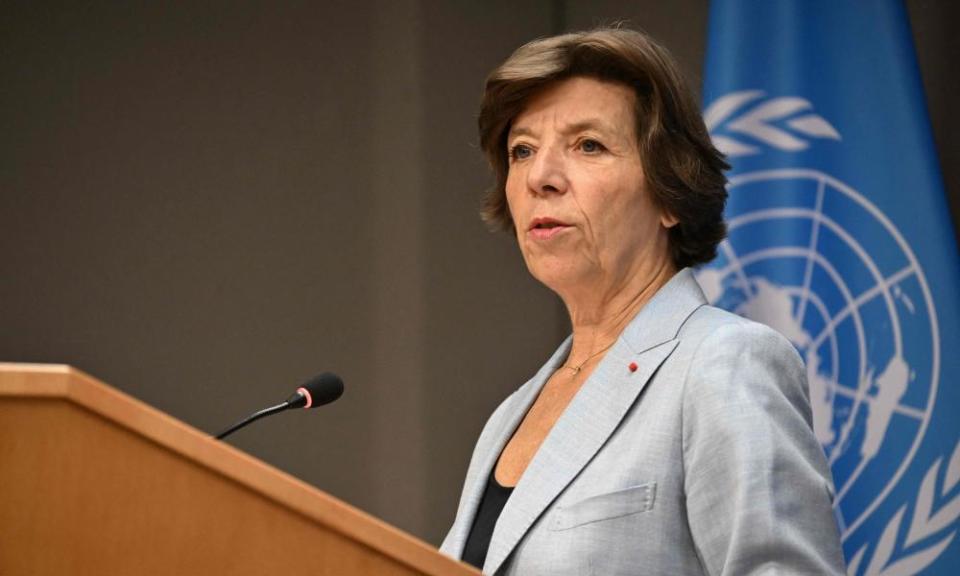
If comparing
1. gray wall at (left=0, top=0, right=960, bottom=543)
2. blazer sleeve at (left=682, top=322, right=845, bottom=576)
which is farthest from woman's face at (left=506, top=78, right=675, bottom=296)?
gray wall at (left=0, top=0, right=960, bottom=543)

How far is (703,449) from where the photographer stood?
1.49m

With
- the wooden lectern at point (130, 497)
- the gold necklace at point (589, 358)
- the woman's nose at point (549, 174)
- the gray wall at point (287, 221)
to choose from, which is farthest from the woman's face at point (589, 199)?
the gray wall at point (287, 221)

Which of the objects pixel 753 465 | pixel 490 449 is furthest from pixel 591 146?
pixel 753 465

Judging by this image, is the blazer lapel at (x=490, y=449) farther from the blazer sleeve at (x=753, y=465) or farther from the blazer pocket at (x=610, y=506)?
the blazer sleeve at (x=753, y=465)

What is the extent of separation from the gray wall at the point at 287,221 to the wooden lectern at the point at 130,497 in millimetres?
2532

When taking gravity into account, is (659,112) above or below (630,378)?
above

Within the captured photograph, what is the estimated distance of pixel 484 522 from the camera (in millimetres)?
1753

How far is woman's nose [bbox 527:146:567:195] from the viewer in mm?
1839

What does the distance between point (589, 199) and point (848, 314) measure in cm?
Result: 123

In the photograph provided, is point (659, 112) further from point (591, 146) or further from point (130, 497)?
point (130, 497)

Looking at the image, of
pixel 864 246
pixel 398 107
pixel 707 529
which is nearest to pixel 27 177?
pixel 398 107

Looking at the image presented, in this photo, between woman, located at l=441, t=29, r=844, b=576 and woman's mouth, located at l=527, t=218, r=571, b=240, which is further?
woman's mouth, located at l=527, t=218, r=571, b=240

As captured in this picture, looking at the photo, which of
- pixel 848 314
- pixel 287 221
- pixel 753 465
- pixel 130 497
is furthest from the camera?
pixel 287 221

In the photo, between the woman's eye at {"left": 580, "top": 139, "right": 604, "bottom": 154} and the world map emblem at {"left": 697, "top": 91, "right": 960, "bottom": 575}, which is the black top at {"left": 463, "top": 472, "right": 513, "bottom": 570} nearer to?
the woman's eye at {"left": 580, "top": 139, "right": 604, "bottom": 154}
